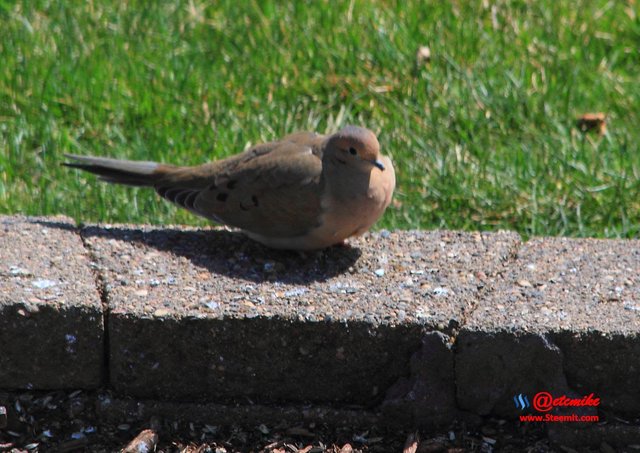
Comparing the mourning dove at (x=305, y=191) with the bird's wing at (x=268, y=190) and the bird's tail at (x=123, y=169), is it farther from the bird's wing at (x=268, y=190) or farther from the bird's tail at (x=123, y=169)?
the bird's tail at (x=123, y=169)

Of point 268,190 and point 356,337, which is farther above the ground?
point 268,190

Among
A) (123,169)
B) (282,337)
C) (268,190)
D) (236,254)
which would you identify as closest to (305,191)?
(268,190)

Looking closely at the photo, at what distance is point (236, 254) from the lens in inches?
147

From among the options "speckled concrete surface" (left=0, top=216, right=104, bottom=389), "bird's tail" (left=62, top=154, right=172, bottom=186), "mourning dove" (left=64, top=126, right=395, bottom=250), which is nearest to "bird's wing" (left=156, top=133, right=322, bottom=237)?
"mourning dove" (left=64, top=126, right=395, bottom=250)

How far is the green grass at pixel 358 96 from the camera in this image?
4.62 m

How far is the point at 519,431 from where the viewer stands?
3201 millimetres

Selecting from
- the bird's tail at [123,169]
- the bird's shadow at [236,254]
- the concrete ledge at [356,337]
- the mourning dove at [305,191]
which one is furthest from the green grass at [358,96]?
the concrete ledge at [356,337]

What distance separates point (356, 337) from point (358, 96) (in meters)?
2.30

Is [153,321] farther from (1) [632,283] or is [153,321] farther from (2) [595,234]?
(2) [595,234]

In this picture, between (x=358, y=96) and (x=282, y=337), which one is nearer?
(x=282, y=337)

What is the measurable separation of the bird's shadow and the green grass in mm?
665

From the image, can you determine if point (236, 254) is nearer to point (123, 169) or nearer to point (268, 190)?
point (268, 190)

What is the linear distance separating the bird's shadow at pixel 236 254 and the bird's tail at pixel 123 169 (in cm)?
26

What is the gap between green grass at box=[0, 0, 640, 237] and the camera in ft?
15.2
